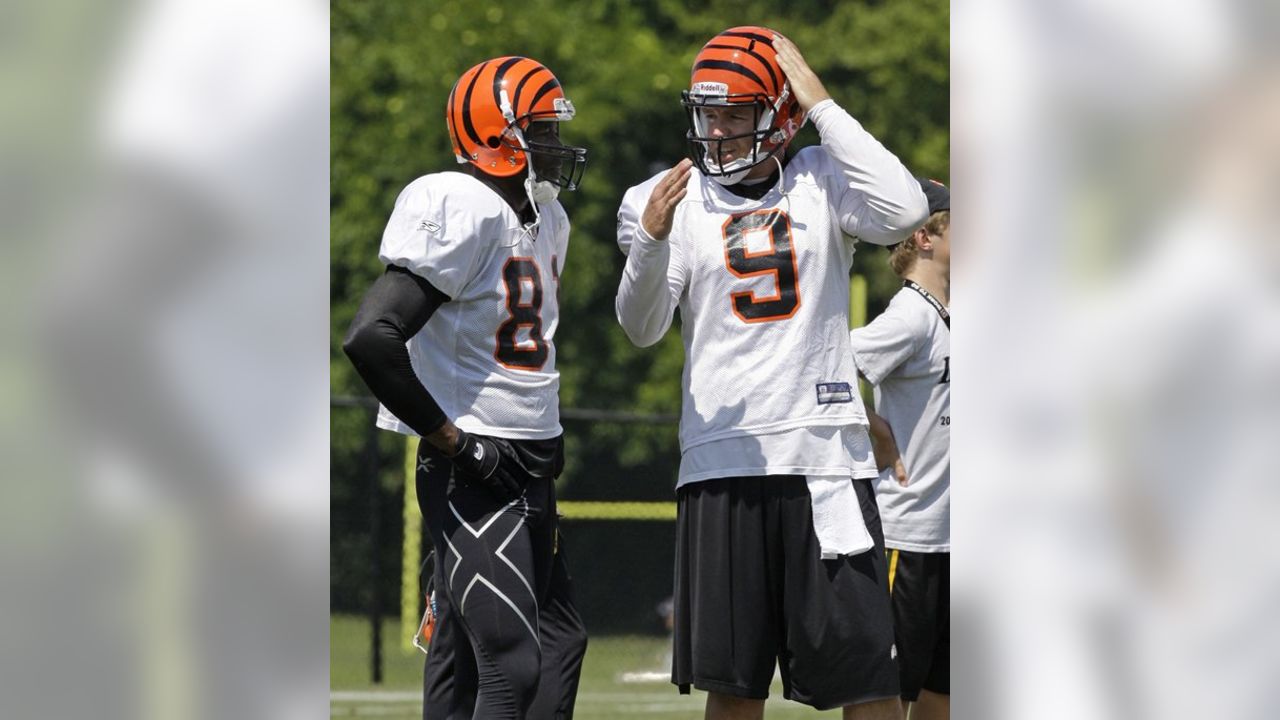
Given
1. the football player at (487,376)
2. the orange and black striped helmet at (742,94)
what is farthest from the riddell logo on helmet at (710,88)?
the football player at (487,376)

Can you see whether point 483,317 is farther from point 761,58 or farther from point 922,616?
point 922,616

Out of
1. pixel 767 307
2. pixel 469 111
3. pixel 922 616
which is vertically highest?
pixel 469 111

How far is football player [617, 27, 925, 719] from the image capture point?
4.01 meters

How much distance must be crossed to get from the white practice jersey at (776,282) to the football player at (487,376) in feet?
0.93

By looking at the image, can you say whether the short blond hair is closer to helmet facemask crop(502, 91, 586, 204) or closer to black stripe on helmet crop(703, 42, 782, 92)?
black stripe on helmet crop(703, 42, 782, 92)

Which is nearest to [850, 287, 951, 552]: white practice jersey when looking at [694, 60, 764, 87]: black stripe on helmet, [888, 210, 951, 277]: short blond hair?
[888, 210, 951, 277]: short blond hair

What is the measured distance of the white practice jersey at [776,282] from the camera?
403 centimetres

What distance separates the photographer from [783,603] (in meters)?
4.09

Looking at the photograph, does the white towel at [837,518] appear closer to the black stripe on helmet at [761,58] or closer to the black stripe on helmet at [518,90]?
the black stripe on helmet at [761,58]

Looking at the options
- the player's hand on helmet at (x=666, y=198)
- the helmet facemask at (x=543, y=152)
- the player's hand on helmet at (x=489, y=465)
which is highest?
the helmet facemask at (x=543, y=152)

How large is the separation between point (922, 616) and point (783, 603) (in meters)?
0.95

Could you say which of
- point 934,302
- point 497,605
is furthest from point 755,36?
point 497,605
